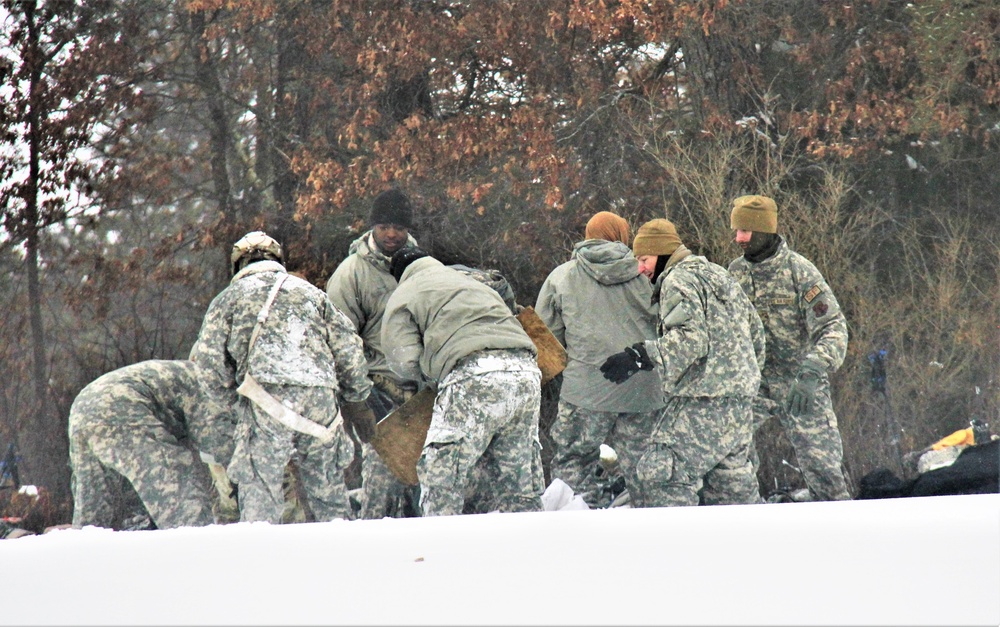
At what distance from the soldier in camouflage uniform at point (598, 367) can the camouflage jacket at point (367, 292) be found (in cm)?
101

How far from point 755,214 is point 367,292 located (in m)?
2.15

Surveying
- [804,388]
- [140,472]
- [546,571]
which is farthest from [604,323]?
[546,571]

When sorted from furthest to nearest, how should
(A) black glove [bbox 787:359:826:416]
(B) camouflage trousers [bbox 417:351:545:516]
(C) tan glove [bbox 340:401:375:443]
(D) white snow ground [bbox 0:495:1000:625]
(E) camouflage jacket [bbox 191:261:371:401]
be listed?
(C) tan glove [bbox 340:401:375:443]
(A) black glove [bbox 787:359:826:416]
(E) camouflage jacket [bbox 191:261:371:401]
(B) camouflage trousers [bbox 417:351:545:516]
(D) white snow ground [bbox 0:495:1000:625]

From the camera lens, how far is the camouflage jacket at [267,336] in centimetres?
513

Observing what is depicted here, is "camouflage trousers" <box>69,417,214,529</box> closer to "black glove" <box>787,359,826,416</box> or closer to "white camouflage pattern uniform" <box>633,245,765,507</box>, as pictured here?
"white camouflage pattern uniform" <box>633,245,765,507</box>

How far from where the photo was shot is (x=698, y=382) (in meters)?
5.34

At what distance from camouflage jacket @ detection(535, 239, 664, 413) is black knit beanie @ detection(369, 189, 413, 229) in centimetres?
98

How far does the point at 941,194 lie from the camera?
9414 mm

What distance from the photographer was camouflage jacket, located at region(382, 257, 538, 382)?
4918 mm

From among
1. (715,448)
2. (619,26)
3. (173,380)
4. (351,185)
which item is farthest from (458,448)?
(619,26)

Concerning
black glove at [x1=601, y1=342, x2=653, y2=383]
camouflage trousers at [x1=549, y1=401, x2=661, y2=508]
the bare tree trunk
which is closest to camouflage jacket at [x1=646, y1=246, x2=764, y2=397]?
black glove at [x1=601, y1=342, x2=653, y2=383]

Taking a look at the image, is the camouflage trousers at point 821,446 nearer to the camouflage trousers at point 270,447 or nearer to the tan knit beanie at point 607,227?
Answer: the tan knit beanie at point 607,227

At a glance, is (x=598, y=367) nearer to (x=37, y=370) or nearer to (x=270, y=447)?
(x=270, y=447)

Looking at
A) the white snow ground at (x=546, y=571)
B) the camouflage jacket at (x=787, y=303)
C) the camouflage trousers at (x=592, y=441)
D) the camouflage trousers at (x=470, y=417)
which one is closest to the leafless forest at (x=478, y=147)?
the camouflage jacket at (x=787, y=303)
